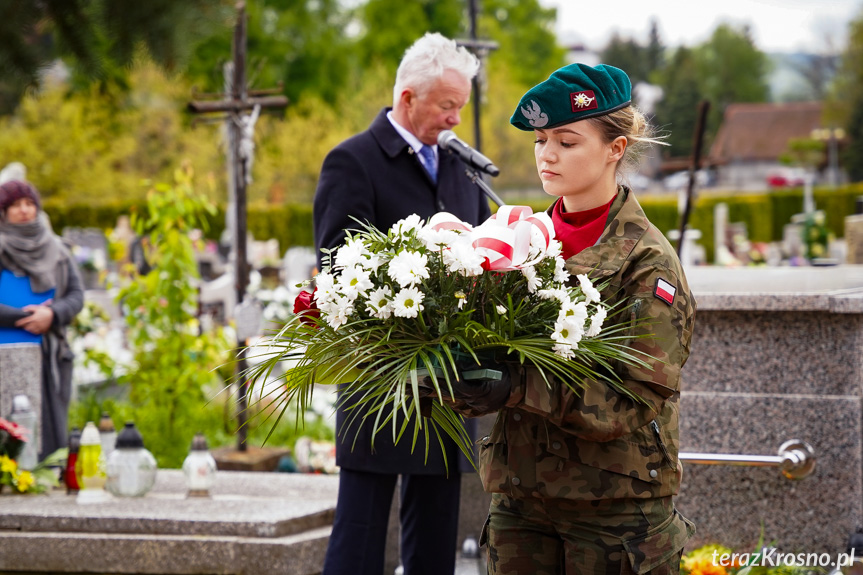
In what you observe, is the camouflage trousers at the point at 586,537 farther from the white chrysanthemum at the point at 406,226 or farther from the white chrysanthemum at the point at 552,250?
the white chrysanthemum at the point at 406,226

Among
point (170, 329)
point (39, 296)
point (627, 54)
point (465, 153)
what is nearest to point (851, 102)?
point (627, 54)

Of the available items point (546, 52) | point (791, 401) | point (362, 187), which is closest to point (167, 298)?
point (362, 187)

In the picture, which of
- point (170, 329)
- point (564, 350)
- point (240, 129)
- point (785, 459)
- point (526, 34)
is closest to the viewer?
point (564, 350)

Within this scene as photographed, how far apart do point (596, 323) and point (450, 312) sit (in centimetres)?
31

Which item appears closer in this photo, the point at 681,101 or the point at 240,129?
the point at 240,129

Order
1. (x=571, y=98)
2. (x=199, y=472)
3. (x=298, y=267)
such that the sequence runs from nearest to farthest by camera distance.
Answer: (x=571, y=98) < (x=199, y=472) < (x=298, y=267)

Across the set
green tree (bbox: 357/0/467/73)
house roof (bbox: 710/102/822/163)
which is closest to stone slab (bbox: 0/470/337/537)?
green tree (bbox: 357/0/467/73)

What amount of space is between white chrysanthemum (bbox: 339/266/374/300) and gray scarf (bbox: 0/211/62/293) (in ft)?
16.3

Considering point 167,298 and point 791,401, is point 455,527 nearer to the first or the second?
point 791,401

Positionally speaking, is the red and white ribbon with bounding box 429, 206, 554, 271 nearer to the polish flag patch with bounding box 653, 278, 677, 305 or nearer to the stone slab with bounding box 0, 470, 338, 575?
the polish flag patch with bounding box 653, 278, 677, 305

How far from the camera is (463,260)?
2.05 m

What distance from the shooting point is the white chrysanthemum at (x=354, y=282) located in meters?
2.08

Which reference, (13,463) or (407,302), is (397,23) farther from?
(407,302)

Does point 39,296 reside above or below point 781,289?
above
